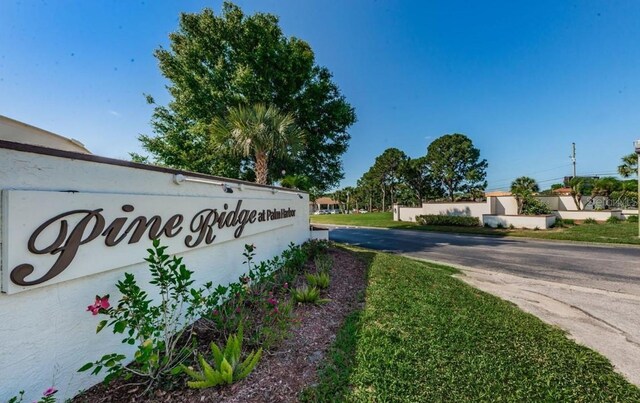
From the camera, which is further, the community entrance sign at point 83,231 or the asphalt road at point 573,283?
the asphalt road at point 573,283

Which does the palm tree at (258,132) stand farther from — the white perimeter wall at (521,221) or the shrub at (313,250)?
the white perimeter wall at (521,221)

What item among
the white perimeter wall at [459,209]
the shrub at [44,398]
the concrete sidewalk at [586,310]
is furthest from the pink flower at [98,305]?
the white perimeter wall at [459,209]

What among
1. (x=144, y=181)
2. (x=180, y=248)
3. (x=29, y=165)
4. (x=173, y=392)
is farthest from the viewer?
(x=180, y=248)

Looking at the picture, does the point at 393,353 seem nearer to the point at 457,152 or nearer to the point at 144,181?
the point at 144,181

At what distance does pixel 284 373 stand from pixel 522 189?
93.4 feet

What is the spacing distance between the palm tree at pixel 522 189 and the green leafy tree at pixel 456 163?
8.21 meters

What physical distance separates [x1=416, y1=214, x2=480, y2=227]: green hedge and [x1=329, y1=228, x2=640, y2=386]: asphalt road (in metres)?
9.63

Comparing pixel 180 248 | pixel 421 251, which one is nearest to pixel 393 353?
pixel 180 248

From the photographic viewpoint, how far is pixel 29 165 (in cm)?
208

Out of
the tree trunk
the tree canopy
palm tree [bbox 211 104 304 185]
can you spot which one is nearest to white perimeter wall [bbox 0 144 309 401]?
palm tree [bbox 211 104 304 185]

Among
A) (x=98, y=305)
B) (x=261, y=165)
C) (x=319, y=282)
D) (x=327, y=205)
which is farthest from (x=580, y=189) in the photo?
(x=327, y=205)

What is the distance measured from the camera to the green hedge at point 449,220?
76.7 ft

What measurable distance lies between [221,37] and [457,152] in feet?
105

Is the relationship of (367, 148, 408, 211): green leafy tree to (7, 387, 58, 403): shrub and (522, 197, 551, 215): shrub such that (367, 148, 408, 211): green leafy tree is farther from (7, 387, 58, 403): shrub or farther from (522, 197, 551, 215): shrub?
(7, 387, 58, 403): shrub
